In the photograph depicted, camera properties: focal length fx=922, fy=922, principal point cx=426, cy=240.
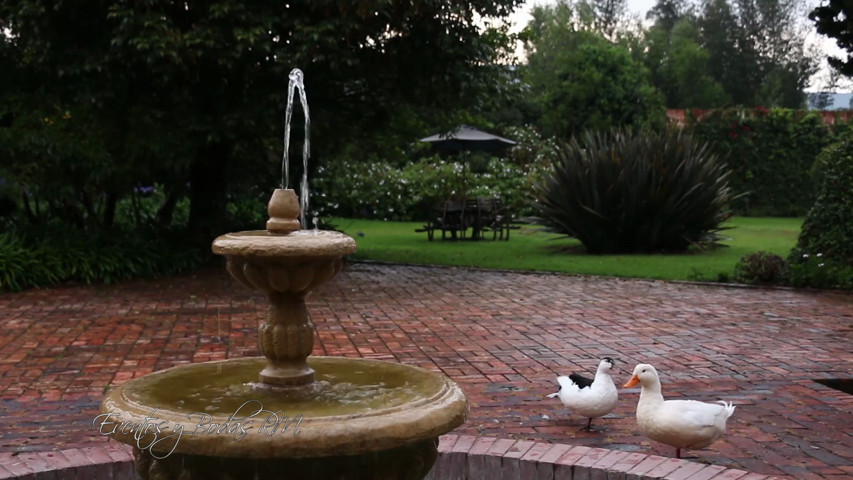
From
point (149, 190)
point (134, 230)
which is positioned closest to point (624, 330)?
point (134, 230)

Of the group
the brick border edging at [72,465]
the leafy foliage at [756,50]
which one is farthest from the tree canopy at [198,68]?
the leafy foliage at [756,50]

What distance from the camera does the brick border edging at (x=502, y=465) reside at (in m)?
3.75

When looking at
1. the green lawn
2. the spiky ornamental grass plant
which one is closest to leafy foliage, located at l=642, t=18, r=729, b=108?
the green lawn

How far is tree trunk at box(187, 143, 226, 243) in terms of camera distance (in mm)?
13547

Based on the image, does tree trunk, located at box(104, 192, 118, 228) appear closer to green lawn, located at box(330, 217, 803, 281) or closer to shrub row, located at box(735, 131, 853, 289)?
green lawn, located at box(330, 217, 803, 281)

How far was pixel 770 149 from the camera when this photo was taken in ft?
92.4

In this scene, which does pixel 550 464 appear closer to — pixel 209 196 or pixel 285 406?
pixel 285 406

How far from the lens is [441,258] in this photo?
15281mm

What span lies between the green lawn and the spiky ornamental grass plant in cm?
51

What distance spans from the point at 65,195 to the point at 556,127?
1923 cm

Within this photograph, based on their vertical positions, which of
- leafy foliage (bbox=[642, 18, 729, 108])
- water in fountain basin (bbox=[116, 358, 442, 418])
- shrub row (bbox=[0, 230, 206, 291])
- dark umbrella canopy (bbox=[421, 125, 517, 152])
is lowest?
shrub row (bbox=[0, 230, 206, 291])

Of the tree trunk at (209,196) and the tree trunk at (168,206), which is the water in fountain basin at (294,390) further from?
the tree trunk at (168,206)

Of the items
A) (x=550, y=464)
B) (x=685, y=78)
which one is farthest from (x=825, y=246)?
(x=685, y=78)

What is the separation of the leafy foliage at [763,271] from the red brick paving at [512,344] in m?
0.67
